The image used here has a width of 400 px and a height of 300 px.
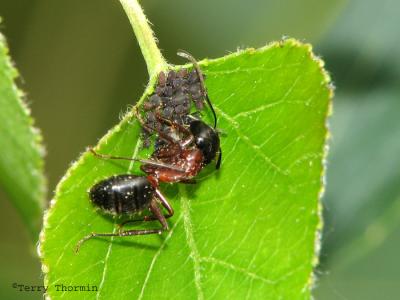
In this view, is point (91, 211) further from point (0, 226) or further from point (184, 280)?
point (0, 226)

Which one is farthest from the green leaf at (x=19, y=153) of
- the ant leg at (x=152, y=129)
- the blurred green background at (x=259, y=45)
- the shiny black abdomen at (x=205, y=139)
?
the shiny black abdomen at (x=205, y=139)

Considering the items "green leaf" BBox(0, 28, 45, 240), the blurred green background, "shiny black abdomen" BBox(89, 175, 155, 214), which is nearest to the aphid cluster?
"shiny black abdomen" BBox(89, 175, 155, 214)

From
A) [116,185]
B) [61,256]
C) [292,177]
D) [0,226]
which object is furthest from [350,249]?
[0,226]

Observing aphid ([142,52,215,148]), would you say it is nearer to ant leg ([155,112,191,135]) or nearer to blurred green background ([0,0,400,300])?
ant leg ([155,112,191,135])

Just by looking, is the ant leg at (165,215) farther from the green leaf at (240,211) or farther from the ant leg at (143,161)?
the ant leg at (143,161)

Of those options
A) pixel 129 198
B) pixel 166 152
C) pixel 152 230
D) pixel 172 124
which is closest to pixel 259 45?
pixel 166 152
